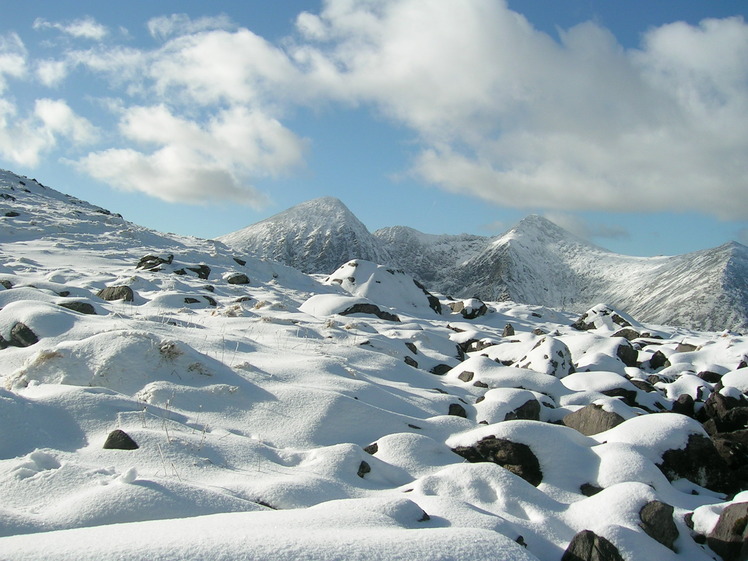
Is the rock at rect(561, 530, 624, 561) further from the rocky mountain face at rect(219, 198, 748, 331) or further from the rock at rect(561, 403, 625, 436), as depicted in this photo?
the rocky mountain face at rect(219, 198, 748, 331)

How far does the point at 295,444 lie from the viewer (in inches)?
229

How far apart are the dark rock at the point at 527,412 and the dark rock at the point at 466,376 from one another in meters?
1.99

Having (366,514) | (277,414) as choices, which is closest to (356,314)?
(277,414)

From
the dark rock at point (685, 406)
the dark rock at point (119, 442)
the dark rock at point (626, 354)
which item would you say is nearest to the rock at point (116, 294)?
the dark rock at point (119, 442)

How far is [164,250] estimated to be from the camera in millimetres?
22703

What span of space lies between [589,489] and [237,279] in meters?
15.4

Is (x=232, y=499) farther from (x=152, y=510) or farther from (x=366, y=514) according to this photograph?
(x=366, y=514)

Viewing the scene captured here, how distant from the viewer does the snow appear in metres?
3.02

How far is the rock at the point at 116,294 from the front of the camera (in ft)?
41.6

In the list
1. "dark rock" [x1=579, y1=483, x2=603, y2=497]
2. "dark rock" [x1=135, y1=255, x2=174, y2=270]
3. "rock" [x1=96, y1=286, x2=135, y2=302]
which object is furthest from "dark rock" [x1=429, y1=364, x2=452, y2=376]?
"dark rock" [x1=135, y1=255, x2=174, y2=270]

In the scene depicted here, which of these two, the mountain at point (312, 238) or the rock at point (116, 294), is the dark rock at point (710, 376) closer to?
the rock at point (116, 294)

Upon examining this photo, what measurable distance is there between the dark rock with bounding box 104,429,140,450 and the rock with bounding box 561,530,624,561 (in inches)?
159

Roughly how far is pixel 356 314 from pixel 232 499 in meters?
11.9

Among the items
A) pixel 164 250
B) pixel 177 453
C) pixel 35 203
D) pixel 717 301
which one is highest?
pixel 717 301
